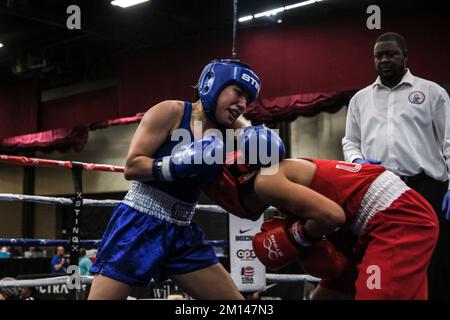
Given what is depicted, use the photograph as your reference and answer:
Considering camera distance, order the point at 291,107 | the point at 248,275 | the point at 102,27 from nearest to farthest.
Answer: the point at 248,275 < the point at 291,107 < the point at 102,27

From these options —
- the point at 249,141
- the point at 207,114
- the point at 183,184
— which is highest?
the point at 207,114

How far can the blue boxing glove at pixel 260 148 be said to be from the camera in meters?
1.65

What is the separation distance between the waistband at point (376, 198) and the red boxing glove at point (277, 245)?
212 mm

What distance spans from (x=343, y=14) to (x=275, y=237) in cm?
431

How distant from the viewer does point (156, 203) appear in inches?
71.7

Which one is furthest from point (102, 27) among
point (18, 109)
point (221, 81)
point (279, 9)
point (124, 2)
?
point (221, 81)

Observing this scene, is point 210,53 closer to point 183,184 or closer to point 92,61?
point 92,61

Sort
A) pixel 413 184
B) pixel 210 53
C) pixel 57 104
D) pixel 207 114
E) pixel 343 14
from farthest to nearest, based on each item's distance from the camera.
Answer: pixel 57 104
pixel 210 53
pixel 343 14
pixel 413 184
pixel 207 114

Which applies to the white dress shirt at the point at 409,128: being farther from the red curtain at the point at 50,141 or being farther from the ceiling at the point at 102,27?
the red curtain at the point at 50,141

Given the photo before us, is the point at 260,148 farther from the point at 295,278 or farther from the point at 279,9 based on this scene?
the point at 279,9

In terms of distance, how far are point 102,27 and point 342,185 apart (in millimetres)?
5591

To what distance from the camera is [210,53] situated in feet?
20.8

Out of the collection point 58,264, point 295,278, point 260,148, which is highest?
point 260,148

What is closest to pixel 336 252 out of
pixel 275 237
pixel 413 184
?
pixel 275 237
